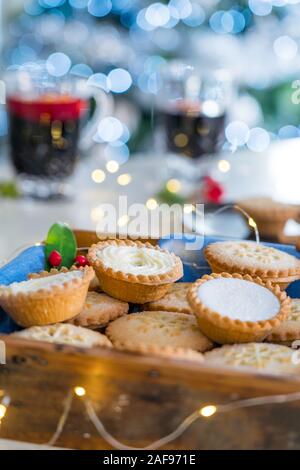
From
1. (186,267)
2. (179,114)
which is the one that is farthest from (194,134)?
(186,267)

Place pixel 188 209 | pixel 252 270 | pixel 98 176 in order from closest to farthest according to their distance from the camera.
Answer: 1. pixel 252 270
2. pixel 188 209
3. pixel 98 176

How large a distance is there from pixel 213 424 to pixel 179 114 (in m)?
1.36

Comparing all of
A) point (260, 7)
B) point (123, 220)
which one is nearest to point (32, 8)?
point (260, 7)

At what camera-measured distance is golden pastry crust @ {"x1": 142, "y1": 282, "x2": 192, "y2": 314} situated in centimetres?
103

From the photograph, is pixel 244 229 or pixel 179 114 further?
pixel 179 114

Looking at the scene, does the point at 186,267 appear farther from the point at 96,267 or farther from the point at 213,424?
the point at 213,424

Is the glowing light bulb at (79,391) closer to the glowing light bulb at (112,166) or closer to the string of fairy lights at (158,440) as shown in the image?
the string of fairy lights at (158,440)

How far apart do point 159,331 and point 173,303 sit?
0.10 metres

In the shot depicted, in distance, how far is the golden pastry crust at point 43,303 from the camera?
2.99 ft

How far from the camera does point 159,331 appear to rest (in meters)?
0.95

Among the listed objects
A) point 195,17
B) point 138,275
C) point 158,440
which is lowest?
point 158,440

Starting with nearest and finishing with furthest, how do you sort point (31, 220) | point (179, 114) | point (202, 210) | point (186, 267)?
point (186, 267), point (202, 210), point (31, 220), point (179, 114)

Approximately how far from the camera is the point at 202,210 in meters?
1.56

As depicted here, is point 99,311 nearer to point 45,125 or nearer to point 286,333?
point 286,333
